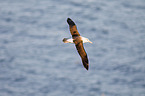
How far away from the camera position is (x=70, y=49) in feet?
136

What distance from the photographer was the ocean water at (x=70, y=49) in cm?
3791

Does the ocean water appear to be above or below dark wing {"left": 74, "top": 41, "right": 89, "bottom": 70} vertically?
above

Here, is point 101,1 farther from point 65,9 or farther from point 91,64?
point 91,64

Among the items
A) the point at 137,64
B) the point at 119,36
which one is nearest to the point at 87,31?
the point at 119,36

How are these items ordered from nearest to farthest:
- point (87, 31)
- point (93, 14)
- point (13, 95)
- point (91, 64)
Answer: point (13, 95) → point (91, 64) → point (87, 31) → point (93, 14)

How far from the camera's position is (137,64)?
40.3m

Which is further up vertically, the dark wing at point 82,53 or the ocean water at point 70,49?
the ocean water at point 70,49

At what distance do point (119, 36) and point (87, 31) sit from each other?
5.16 metres

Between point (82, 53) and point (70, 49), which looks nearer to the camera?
point (82, 53)

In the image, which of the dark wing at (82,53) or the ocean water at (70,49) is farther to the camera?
the ocean water at (70,49)

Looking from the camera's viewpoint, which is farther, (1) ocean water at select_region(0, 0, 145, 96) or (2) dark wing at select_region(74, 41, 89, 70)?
(1) ocean water at select_region(0, 0, 145, 96)

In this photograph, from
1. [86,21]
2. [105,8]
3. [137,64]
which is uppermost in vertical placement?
[105,8]

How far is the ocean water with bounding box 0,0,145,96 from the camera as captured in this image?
3791 cm

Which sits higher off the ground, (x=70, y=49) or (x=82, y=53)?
(x=70, y=49)
